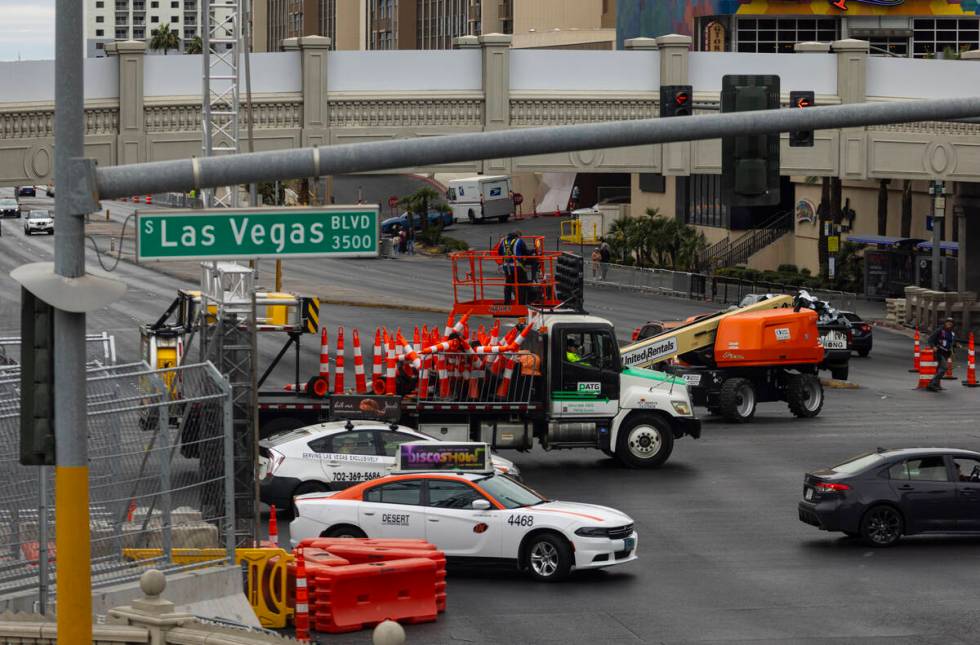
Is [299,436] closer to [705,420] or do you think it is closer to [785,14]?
[705,420]

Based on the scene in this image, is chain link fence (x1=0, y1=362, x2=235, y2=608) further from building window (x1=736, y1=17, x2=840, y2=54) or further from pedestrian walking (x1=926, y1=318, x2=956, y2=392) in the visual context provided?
building window (x1=736, y1=17, x2=840, y2=54)

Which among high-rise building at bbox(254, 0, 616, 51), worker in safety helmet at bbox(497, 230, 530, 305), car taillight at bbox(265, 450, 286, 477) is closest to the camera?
car taillight at bbox(265, 450, 286, 477)

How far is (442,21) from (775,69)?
367 ft

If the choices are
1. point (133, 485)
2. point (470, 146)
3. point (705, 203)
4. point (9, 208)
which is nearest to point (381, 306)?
point (705, 203)

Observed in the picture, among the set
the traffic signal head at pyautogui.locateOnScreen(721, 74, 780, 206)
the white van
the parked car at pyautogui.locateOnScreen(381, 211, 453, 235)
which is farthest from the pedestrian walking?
the white van

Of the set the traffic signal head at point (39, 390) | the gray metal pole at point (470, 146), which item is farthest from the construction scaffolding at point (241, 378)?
the traffic signal head at point (39, 390)

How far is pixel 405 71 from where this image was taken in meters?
40.0

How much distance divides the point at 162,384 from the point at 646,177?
7428 cm

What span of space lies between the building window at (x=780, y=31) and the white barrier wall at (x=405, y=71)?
3922 centimetres

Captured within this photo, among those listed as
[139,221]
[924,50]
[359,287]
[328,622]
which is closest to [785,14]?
[924,50]

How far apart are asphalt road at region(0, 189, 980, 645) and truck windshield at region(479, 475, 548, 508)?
99 centimetres

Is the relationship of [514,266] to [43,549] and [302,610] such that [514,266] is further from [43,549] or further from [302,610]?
[43,549]

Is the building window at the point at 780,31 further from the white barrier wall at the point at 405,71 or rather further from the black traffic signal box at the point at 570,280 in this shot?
the black traffic signal box at the point at 570,280

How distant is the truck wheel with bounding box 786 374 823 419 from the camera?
36312mm
